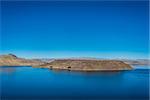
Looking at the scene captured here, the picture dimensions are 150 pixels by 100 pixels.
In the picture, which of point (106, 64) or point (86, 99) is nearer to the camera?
point (86, 99)

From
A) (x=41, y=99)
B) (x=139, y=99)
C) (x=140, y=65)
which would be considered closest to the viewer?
(x=41, y=99)

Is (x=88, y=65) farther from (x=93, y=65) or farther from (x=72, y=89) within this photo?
(x=72, y=89)

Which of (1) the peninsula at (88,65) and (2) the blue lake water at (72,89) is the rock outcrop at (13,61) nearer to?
(1) the peninsula at (88,65)

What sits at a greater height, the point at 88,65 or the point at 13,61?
the point at 13,61

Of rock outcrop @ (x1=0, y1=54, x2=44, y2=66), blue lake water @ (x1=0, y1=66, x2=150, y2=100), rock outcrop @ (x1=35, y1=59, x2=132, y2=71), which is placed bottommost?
blue lake water @ (x1=0, y1=66, x2=150, y2=100)

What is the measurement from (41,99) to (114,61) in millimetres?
66373

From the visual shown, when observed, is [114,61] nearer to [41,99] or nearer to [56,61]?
[56,61]

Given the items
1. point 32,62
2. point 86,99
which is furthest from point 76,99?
point 32,62

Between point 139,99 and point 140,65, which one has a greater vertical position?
point 140,65

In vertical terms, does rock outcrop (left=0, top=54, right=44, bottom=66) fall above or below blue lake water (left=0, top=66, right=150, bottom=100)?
above

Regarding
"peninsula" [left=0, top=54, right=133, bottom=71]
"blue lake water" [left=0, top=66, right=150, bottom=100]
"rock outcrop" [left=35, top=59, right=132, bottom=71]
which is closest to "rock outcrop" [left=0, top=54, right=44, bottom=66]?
"peninsula" [left=0, top=54, right=133, bottom=71]

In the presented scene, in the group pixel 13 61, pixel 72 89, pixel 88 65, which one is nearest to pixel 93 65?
pixel 88 65

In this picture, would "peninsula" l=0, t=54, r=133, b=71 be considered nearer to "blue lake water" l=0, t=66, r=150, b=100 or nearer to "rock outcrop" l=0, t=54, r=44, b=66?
"blue lake water" l=0, t=66, r=150, b=100

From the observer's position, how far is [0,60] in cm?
13288
